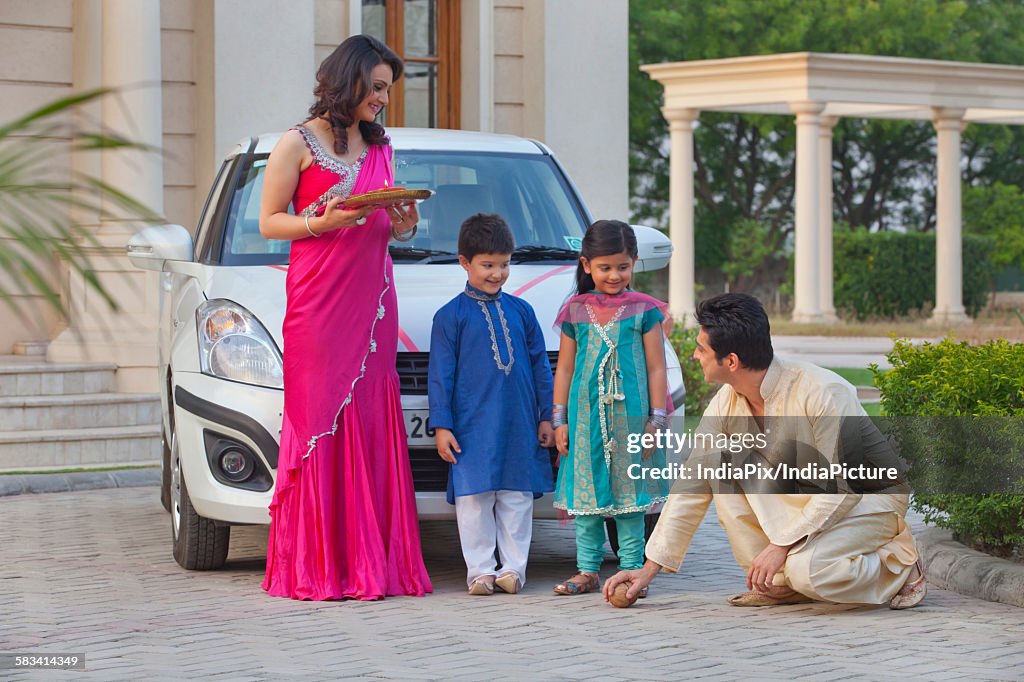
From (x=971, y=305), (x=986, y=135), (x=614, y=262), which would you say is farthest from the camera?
(x=986, y=135)

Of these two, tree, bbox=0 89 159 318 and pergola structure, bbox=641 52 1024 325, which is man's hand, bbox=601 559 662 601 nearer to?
tree, bbox=0 89 159 318

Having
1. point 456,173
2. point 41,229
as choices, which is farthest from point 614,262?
point 41,229

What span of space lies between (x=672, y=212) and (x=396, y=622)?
25290 millimetres

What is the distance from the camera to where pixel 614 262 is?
6.74m

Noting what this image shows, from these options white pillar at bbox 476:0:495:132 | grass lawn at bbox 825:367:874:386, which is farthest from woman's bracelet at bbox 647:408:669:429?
grass lawn at bbox 825:367:874:386

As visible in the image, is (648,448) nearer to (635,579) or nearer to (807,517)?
(635,579)

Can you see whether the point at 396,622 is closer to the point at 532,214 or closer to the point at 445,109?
the point at 532,214

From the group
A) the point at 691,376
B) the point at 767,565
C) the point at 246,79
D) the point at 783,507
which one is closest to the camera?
the point at 767,565

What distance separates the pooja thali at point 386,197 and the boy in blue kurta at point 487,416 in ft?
1.57

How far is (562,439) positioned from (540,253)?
49.9 inches

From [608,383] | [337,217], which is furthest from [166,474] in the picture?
[608,383]

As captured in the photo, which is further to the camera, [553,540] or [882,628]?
[553,540]

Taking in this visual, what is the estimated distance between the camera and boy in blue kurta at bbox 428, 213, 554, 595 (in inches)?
265

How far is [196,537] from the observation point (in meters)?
7.29
